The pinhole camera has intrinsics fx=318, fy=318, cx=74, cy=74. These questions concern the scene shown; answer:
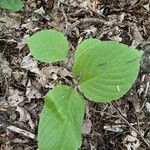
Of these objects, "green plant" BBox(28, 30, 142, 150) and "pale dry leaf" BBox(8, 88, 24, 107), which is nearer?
"green plant" BBox(28, 30, 142, 150)

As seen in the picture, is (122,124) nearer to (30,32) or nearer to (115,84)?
(115,84)

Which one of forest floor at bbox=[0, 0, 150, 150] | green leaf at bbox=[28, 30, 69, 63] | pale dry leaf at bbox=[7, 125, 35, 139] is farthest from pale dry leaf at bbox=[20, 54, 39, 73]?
green leaf at bbox=[28, 30, 69, 63]

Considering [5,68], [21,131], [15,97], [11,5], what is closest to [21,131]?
[21,131]

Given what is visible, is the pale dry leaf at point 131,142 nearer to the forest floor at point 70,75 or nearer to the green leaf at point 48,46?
the forest floor at point 70,75

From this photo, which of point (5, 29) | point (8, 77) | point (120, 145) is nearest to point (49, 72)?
point (8, 77)

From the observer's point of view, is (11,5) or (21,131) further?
(11,5)

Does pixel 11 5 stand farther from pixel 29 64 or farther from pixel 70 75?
pixel 70 75

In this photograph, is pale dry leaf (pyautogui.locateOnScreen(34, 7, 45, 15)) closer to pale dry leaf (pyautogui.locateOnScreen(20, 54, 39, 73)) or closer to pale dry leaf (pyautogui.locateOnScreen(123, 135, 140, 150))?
pale dry leaf (pyautogui.locateOnScreen(20, 54, 39, 73))
